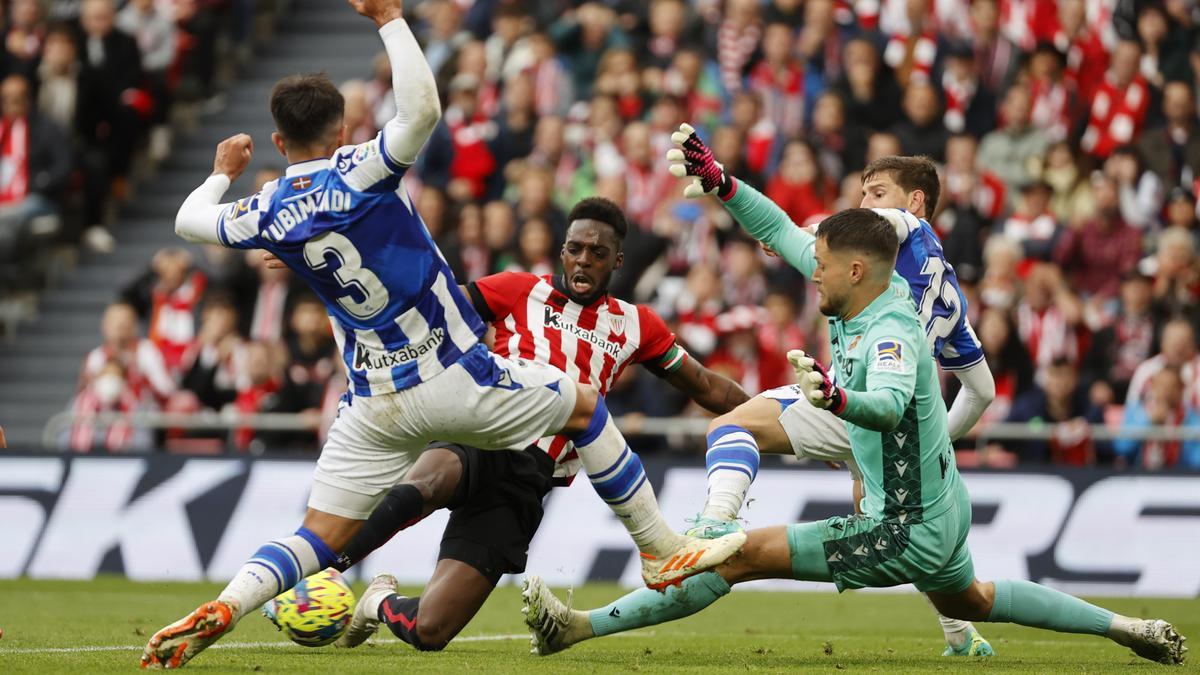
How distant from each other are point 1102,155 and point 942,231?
193 cm

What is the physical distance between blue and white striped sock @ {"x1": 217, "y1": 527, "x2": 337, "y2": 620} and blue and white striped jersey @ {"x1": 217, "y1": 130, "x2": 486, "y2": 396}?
2.27 feet

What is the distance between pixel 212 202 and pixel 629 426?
22.5 ft

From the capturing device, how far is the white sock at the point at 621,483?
739cm

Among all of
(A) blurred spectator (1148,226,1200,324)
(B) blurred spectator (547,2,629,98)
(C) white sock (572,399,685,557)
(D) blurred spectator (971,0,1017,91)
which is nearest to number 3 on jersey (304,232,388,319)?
(C) white sock (572,399,685,557)

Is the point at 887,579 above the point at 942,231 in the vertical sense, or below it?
below

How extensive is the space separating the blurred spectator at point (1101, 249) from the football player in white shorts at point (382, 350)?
8999 millimetres

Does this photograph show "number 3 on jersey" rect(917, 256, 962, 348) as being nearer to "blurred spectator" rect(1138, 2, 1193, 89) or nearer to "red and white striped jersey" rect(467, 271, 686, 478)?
"red and white striped jersey" rect(467, 271, 686, 478)

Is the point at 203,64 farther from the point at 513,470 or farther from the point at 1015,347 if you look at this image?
the point at 513,470

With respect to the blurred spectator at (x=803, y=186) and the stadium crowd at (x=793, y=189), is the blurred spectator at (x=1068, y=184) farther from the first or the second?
the blurred spectator at (x=803, y=186)

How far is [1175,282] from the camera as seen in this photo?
580 inches

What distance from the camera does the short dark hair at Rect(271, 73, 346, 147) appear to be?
7.15 m

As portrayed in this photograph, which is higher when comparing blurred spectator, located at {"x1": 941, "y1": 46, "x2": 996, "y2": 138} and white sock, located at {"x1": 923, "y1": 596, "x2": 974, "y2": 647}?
blurred spectator, located at {"x1": 941, "y1": 46, "x2": 996, "y2": 138}

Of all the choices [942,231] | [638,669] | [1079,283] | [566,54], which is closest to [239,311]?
[566,54]

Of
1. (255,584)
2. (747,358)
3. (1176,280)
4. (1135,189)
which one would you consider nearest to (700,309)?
(747,358)
